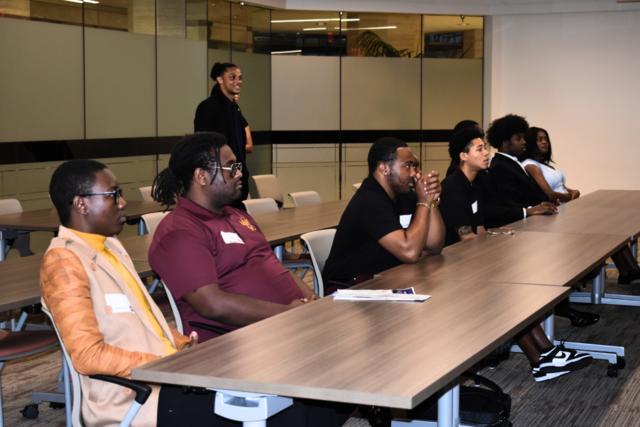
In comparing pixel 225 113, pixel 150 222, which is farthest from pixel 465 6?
pixel 150 222

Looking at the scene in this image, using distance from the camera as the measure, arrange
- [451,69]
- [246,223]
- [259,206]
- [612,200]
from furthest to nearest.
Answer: [451,69], [612,200], [259,206], [246,223]

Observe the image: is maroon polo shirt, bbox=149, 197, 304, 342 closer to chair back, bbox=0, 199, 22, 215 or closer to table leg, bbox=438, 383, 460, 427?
table leg, bbox=438, 383, 460, 427

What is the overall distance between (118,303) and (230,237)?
79 cm

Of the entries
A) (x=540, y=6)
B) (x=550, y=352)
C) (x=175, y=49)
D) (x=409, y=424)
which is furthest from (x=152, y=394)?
(x=540, y=6)

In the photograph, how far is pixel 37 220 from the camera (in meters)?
6.44

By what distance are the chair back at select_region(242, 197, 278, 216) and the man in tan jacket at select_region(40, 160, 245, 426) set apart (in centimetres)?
363

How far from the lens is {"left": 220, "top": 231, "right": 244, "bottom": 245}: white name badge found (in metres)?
3.61

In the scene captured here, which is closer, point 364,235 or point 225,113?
point 364,235

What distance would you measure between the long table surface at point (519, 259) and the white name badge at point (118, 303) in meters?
1.33

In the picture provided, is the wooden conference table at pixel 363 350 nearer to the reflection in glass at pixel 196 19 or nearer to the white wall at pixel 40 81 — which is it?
the white wall at pixel 40 81

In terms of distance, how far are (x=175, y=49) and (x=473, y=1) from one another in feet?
14.8

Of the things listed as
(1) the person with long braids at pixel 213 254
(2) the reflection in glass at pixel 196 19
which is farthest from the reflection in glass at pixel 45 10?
(1) the person with long braids at pixel 213 254

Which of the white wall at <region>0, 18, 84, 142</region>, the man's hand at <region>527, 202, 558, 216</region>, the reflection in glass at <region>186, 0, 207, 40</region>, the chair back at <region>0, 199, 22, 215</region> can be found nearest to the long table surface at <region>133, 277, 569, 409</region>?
the man's hand at <region>527, 202, 558, 216</region>

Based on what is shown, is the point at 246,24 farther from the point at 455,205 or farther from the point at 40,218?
the point at 455,205
